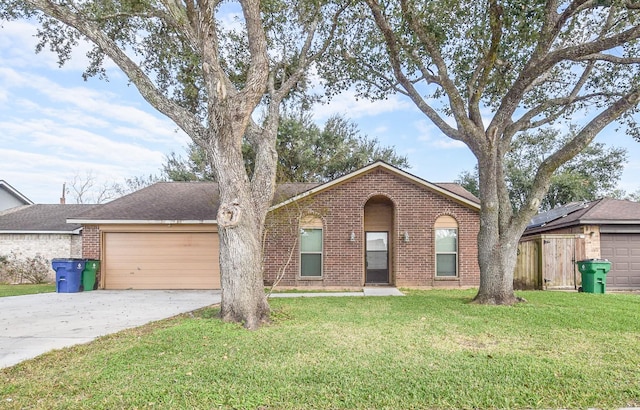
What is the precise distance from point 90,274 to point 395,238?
1010cm

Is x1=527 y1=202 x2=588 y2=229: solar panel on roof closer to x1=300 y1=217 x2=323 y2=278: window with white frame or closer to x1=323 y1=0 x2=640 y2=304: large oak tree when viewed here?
x1=323 y1=0 x2=640 y2=304: large oak tree

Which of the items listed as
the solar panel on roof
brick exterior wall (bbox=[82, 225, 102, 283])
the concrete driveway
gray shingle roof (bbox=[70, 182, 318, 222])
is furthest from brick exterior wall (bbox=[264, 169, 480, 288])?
→ the solar panel on roof

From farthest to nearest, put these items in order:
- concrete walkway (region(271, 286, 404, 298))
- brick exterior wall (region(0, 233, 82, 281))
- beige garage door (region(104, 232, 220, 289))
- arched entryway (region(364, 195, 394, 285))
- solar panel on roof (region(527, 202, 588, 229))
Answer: brick exterior wall (region(0, 233, 82, 281)) → solar panel on roof (region(527, 202, 588, 229)) → arched entryway (region(364, 195, 394, 285)) → beige garage door (region(104, 232, 220, 289)) → concrete walkway (region(271, 286, 404, 298))

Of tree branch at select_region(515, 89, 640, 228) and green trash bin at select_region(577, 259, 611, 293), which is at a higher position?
tree branch at select_region(515, 89, 640, 228)

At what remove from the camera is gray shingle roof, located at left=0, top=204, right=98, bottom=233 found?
15.8m

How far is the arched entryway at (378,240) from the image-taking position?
1302cm

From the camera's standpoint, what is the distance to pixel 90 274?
1221 cm

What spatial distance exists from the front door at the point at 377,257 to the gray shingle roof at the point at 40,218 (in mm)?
10678

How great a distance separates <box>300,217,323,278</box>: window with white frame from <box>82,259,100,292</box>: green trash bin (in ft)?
22.5

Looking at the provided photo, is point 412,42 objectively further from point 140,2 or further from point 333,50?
point 140,2

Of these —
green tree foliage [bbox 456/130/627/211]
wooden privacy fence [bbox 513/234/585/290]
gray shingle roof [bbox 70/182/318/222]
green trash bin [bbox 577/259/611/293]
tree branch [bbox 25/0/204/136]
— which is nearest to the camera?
tree branch [bbox 25/0/204/136]

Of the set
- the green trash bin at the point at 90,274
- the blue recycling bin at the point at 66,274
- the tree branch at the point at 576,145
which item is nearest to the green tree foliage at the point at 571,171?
the tree branch at the point at 576,145

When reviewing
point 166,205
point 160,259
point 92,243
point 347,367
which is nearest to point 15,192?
point 92,243

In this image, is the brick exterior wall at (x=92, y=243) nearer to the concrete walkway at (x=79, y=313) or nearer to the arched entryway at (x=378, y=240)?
the concrete walkway at (x=79, y=313)
